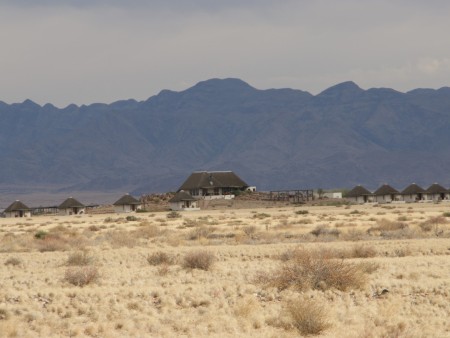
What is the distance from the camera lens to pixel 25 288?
23.0 metres

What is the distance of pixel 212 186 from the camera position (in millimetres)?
117000

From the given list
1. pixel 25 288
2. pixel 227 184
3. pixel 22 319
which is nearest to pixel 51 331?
pixel 22 319

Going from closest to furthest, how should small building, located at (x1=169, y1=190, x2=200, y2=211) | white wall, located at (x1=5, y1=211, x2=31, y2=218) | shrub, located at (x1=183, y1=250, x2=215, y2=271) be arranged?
shrub, located at (x1=183, y1=250, x2=215, y2=271), small building, located at (x1=169, y1=190, x2=200, y2=211), white wall, located at (x1=5, y1=211, x2=31, y2=218)

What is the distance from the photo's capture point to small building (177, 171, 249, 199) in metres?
117

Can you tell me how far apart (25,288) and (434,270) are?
456 inches

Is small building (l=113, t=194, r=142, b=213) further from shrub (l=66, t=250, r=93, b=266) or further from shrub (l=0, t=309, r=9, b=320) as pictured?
shrub (l=0, t=309, r=9, b=320)

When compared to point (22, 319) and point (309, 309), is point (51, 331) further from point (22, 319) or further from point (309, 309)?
point (309, 309)

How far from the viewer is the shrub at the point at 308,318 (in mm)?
18719

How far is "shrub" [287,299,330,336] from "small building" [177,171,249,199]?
95.1m

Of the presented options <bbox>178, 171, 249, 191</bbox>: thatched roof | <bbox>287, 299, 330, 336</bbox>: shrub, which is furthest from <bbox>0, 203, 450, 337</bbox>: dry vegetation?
<bbox>178, 171, 249, 191</bbox>: thatched roof

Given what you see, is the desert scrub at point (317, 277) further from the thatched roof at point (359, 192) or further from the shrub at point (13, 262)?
the thatched roof at point (359, 192)

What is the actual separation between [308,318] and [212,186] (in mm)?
98203

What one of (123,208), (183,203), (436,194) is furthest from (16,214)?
(436,194)

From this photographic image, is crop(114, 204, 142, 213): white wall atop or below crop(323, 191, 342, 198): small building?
below
